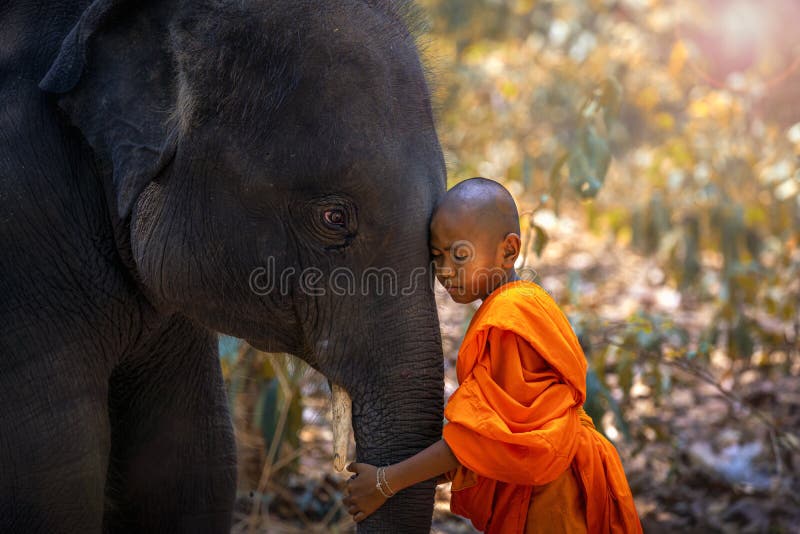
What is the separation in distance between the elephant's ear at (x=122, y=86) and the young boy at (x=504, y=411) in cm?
75

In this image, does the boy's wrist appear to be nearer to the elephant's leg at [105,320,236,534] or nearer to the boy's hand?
the boy's hand

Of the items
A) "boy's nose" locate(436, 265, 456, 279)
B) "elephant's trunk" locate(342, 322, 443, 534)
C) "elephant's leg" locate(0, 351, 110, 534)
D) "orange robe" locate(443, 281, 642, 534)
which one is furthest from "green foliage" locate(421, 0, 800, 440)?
"elephant's leg" locate(0, 351, 110, 534)

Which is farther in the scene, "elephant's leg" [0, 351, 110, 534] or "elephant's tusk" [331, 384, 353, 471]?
"elephant's leg" [0, 351, 110, 534]

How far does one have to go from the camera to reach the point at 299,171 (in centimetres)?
247

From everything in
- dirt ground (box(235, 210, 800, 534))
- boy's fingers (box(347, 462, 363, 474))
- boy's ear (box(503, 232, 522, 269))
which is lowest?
dirt ground (box(235, 210, 800, 534))

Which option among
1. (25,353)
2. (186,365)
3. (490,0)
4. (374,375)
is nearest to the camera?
(374,375)

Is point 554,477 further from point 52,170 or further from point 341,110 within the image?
point 52,170

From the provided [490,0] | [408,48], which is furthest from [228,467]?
[490,0]

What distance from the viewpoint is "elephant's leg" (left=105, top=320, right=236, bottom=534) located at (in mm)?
3178

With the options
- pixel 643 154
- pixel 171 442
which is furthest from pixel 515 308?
pixel 643 154

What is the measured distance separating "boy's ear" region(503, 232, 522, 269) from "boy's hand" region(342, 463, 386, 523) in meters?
0.62

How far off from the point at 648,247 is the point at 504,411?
4380 millimetres

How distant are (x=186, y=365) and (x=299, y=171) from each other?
103cm

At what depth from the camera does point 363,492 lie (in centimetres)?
237
